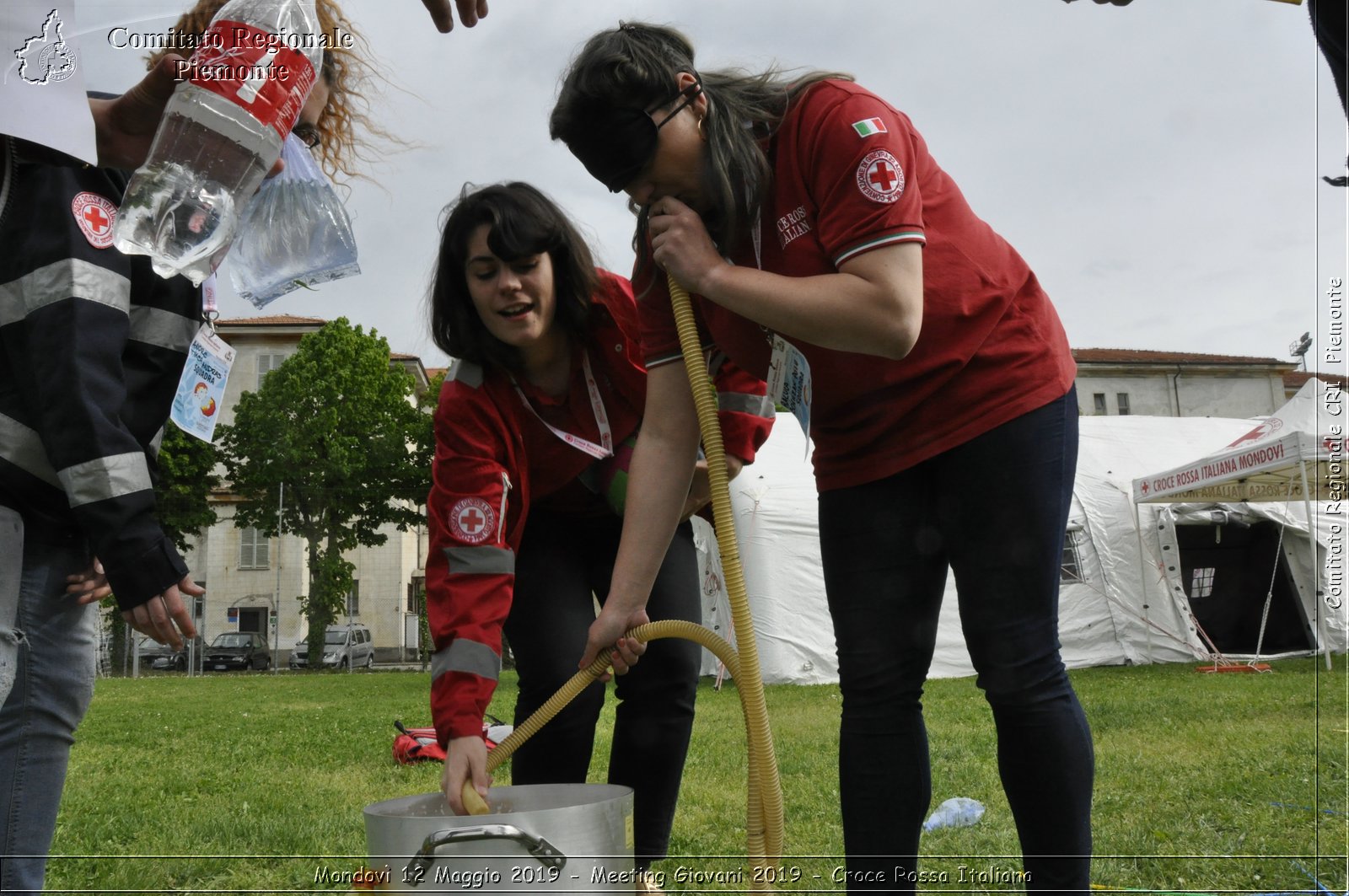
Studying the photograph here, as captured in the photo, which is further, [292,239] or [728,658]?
[292,239]

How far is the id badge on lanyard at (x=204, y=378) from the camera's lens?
157 cm

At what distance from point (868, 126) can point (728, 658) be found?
2.29ft

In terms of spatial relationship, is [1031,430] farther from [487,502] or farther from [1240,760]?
[1240,760]

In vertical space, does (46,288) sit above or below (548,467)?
above

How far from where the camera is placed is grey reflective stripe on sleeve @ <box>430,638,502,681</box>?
1.50 m

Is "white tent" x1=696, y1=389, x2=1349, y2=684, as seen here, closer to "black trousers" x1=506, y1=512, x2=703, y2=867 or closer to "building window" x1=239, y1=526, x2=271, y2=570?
"black trousers" x1=506, y1=512, x2=703, y2=867

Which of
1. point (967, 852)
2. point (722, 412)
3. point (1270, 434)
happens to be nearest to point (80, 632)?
point (722, 412)

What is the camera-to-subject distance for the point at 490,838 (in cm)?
106

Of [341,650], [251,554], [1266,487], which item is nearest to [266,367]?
[1266,487]

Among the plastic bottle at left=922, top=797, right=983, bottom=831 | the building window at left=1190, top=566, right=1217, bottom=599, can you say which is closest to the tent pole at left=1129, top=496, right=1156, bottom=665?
the building window at left=1190, top=566, right=1217, bottom=599

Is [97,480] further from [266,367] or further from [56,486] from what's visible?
[266,367]

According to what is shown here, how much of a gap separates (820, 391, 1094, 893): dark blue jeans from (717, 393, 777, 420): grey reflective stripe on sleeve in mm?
416

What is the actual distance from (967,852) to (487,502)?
1341mm

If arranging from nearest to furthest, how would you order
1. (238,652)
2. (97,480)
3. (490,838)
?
(490,838) → (97,480) → (238,652)
